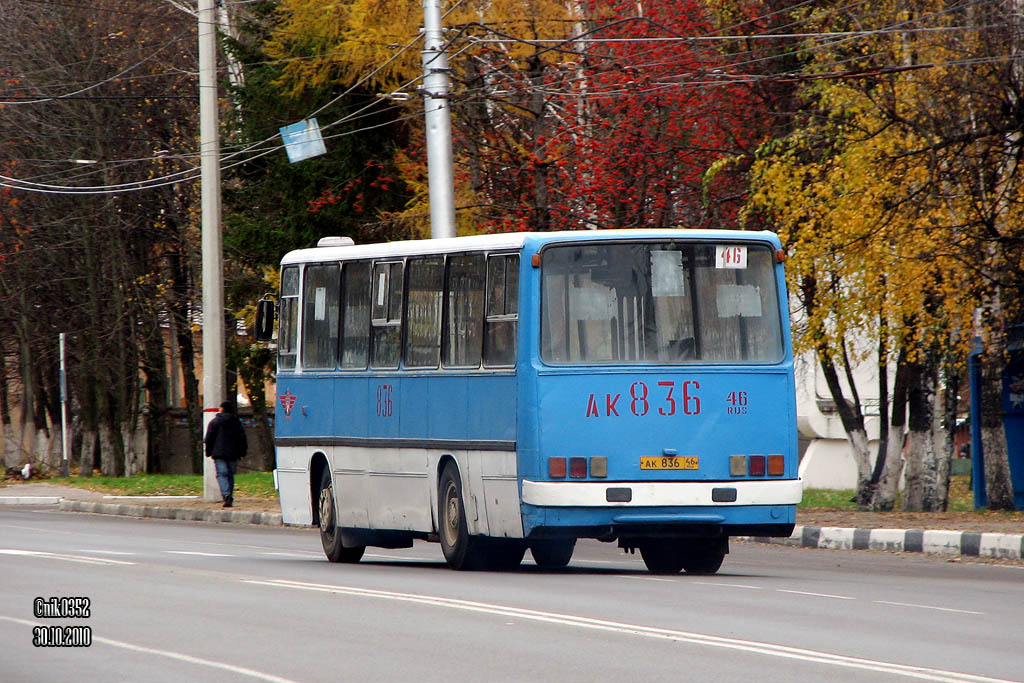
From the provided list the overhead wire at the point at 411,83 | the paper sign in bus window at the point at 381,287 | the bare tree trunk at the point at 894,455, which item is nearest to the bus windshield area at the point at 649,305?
the paper sign in bus window at the point at 381,287

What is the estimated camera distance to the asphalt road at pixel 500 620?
9305 mm

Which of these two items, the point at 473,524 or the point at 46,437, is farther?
the point at 46,437

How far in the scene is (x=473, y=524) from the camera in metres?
15.9

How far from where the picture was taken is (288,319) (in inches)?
763

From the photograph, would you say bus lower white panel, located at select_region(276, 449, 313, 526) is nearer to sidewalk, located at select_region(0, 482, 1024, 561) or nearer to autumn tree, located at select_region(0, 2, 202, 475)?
sidewalk, located at select_region(0, 482, 1024, 561)

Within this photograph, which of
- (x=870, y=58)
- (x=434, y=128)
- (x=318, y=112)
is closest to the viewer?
(x=434, y=128)

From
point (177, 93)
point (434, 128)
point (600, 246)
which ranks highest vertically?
point (177, 93)

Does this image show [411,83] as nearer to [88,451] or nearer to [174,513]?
[174,513]

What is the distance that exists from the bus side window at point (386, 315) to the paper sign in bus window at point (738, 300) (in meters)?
3.38

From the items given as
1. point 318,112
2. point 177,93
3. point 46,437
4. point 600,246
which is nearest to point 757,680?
point 600,246

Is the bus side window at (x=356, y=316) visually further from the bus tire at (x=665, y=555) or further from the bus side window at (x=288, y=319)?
the bus tire at (x=665, y=555)

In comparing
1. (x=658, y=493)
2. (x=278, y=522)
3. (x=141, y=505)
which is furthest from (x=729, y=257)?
(x=141, y=505)

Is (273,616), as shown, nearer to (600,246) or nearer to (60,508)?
(600,246)

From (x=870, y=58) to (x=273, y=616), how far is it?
15.8 metres
